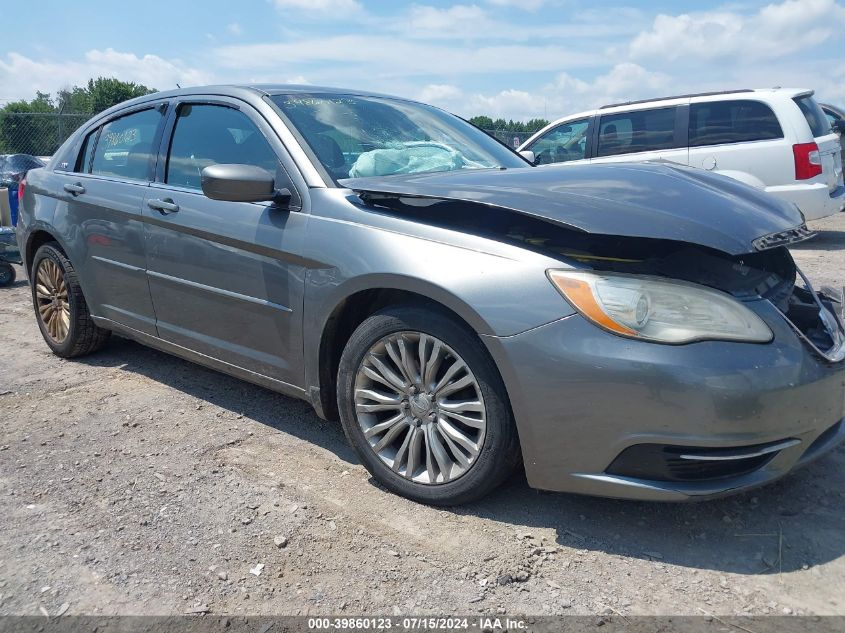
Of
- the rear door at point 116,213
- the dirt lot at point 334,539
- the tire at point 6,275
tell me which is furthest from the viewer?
the tire at point 6,275

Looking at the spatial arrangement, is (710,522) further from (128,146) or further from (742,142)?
(742,142)

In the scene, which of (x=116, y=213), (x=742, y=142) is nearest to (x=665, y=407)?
(x=116, y=213)

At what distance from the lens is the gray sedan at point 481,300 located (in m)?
2.45

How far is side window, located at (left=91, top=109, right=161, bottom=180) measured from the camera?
4.18m

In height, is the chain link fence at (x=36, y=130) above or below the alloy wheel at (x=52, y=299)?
above

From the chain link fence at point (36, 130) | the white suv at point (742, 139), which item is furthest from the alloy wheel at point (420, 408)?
the chain link fence at point (36, 130)

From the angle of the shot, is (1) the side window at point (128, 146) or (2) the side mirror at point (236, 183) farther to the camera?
(1) the side window at point (128, 146)

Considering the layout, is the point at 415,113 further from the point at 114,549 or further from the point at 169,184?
the point at 114,549

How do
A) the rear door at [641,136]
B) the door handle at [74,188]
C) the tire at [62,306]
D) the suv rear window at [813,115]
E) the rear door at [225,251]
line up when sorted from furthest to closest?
1. the rear door at [641,136]
2. the suv rear window at [813,115]
3. the tire at [62,306]
4. the door handle at [74,188]
5. the rear door at [225,251]

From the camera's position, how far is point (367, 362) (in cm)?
301

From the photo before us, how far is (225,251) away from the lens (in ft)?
11.5

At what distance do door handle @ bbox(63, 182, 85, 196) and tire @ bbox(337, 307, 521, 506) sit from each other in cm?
239

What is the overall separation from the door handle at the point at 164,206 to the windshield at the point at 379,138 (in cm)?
74

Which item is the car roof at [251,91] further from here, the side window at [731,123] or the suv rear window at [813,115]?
the suv rear window at [813,115]
